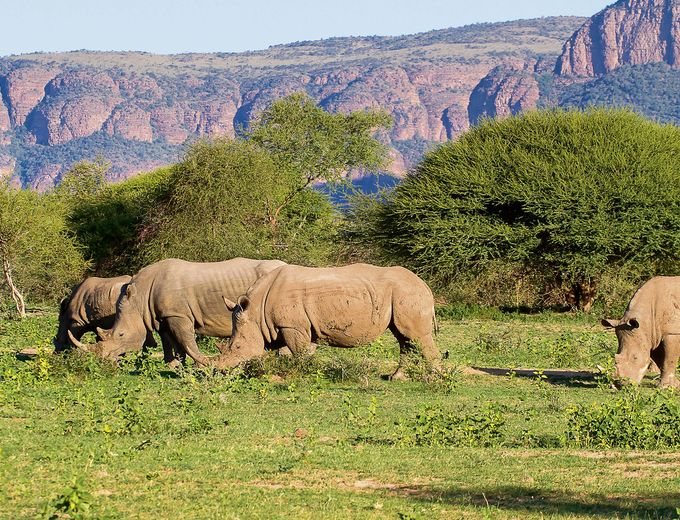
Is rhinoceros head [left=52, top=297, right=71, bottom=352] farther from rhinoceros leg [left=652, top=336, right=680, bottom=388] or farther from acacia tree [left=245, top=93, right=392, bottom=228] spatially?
acacia tree [left=245, top=93, right=392, bottom=228]

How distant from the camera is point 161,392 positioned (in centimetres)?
1883

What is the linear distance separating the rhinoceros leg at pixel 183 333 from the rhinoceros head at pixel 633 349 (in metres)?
7.43

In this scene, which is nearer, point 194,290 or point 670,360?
point 670,360

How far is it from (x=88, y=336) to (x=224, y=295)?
526cm

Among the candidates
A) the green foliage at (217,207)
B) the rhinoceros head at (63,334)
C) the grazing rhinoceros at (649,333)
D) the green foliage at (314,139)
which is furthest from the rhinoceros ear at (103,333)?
the green foliage at (314,139)

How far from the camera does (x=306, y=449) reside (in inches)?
543

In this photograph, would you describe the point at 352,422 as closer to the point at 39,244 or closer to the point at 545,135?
the point at 39,244

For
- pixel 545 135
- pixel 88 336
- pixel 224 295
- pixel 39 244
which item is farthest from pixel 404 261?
pixel 224 295

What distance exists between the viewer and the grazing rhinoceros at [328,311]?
21500 millimetres

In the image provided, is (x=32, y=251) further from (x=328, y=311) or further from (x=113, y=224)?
(x=328, y=311)

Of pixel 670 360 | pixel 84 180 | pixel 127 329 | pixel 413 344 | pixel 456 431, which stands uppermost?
pixel 456 431

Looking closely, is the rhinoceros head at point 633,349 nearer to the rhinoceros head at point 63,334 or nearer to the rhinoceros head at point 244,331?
the rhinoceros head at point 244,331

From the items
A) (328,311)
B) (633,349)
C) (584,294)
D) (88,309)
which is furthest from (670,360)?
(584,294)

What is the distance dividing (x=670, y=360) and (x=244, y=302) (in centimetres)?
730
